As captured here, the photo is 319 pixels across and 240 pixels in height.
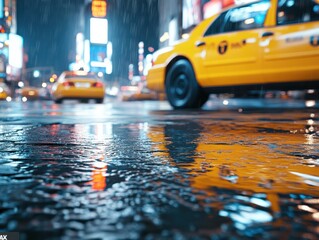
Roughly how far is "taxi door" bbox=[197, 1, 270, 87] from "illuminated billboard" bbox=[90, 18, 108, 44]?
370 feet

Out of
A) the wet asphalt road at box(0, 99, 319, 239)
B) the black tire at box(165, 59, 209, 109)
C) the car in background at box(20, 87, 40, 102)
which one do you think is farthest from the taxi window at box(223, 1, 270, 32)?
the car in background at box(20, 87, 40, 102)

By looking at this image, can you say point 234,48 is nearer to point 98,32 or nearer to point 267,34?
point 267,34

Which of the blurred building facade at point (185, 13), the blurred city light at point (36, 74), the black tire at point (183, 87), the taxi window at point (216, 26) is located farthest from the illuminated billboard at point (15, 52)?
the taxi window at point (216, 26)

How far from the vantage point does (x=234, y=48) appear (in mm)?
6199

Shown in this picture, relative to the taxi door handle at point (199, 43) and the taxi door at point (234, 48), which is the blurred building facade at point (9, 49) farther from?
the taxi door at point (234, 48)

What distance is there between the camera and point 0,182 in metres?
1.36

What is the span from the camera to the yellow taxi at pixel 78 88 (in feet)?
45.9

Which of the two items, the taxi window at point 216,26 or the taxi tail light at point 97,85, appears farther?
the taxi tail light at point 97,85

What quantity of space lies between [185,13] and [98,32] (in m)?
83.8

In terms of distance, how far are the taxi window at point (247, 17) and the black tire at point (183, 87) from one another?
3.06 feet

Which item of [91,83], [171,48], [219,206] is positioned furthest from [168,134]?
[91,83]

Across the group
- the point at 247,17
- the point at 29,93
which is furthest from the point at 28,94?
the point at 247,17

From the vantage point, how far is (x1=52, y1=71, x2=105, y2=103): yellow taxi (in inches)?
551

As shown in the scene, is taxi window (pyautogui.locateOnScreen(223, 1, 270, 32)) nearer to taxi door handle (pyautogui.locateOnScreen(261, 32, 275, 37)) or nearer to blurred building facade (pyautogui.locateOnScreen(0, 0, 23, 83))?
taxi door handle (pyautogui.locateOnScreen(261, 32, 275, 37))
